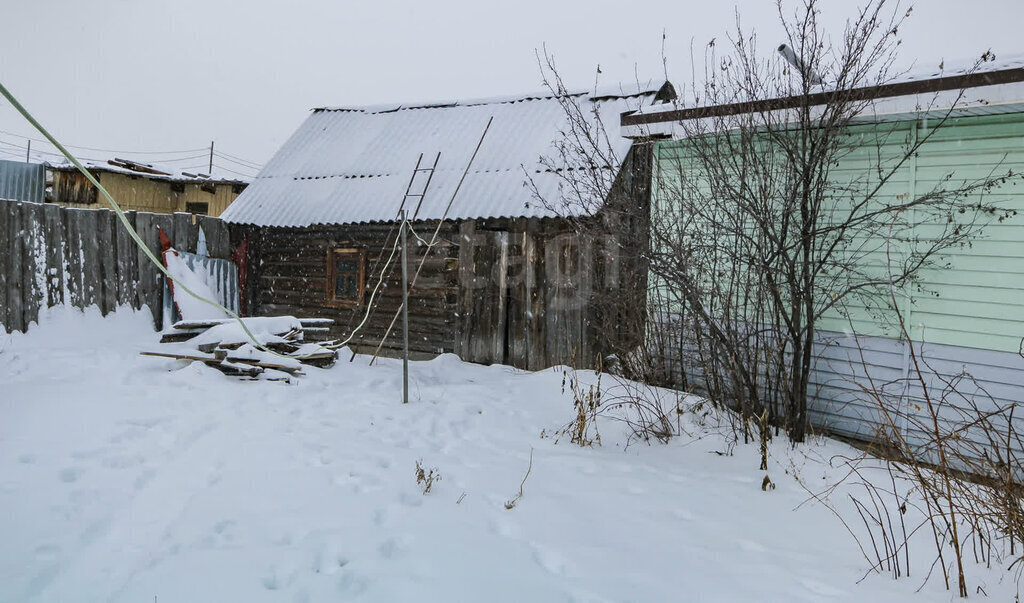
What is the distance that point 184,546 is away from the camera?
2818 millimetres

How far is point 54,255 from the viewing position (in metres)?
7.73

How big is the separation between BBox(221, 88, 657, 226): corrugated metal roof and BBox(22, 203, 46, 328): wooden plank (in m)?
3.22

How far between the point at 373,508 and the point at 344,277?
7.47m

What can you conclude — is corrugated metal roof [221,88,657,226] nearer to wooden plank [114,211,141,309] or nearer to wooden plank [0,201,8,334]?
wooden plank [114,211,141,309]

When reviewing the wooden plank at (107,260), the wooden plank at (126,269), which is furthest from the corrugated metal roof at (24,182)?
the wooden plank at (107,260)

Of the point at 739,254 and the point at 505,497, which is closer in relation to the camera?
the point at 505,497

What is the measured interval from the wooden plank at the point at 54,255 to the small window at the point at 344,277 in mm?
3725

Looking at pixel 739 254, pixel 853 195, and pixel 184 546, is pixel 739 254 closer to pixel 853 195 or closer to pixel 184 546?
pixel 853 195

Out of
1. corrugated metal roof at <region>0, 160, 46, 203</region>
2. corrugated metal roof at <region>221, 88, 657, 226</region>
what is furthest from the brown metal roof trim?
corrugated metal roof at <region>0, 160, 46, 203</region>

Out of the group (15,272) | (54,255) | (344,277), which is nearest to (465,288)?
(344,277)

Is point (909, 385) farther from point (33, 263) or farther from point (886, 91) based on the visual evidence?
point (33, 263)

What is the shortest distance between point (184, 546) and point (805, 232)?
4796 mm

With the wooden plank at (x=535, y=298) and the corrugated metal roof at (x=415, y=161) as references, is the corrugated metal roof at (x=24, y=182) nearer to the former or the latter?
the corrugated metal roof at (x=415, y=161)

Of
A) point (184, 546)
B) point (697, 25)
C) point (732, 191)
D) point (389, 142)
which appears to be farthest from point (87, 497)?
point (697, 25)
